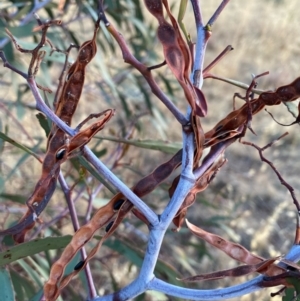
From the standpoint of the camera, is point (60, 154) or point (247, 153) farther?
point (247, 153)

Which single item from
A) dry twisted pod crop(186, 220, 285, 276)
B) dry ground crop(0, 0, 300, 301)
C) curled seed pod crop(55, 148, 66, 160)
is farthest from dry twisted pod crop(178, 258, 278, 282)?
dry ground crop(0, 0, 300, 301)

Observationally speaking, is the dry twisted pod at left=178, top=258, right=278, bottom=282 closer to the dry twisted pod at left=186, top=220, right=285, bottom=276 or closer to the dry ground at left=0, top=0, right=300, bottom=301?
the dry twisted pod at left=186, top=220, right=285, bottom=276

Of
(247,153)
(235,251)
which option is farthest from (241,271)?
(247,153)

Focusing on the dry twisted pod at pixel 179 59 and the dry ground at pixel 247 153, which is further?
the dry ground at pixel 247 153

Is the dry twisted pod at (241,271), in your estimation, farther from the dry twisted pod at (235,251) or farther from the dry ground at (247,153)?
the dry ground at (247,153)

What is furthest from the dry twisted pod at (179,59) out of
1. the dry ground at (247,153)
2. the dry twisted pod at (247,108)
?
the dry ground at (247,153)

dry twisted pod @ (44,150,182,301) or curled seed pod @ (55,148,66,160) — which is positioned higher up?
curled seed pod @ (55,148,66,160)

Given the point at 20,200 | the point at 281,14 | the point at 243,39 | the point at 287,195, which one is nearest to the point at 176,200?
the point at 20,200

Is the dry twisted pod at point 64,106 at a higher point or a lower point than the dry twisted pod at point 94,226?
higher

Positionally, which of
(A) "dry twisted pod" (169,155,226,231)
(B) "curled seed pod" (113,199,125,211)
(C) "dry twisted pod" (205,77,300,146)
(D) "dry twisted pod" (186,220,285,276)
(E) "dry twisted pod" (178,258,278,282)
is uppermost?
(C) "dry twisted pod" (205,77,300,146)

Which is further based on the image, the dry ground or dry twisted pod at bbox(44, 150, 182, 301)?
the dry ground

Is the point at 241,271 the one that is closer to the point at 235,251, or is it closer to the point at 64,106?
the point at 235,251
